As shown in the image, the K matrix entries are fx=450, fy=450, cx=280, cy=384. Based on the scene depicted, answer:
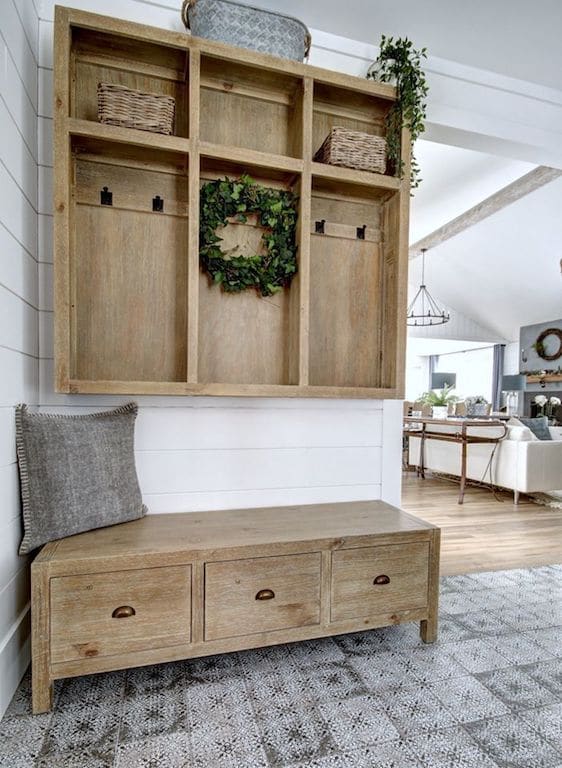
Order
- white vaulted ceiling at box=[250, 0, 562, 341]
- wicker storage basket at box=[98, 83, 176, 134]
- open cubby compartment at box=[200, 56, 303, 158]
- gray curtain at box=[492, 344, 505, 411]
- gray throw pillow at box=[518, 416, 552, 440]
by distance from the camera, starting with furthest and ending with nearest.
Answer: gray curtain at box=[492, 344, 505, 411] → gray throw pillow at box=[518, 416, 552, 440] → white vaulted ceiling at box=[250, 0, 562, 341] → open cubby compartment at box=[200, 56, 303, 158] → wicker storage basket at box=[98, 83, 176, 134]

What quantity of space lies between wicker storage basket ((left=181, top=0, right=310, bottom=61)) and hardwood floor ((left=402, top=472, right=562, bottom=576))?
2932 mm

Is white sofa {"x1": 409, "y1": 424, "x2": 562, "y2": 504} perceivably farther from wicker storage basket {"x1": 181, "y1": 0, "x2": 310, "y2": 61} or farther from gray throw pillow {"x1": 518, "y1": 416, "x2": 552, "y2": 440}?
wicker storage basket {"x1": 181, "y1": 0, "x2": 310, "y2": 61}

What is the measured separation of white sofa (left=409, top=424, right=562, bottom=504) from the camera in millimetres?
4629

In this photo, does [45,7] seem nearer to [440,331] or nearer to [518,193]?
[518,193]

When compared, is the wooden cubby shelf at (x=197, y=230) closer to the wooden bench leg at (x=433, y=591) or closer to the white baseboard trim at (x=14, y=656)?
the wooden bench leg at (x=433, y=591)

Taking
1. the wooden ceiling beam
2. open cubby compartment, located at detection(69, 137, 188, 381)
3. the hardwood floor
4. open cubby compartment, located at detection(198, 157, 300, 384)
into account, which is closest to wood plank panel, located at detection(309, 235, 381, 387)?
open cubby compartment, located at detection(198, 157, 300, 384)

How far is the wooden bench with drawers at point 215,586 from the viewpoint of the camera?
1472 millimetres

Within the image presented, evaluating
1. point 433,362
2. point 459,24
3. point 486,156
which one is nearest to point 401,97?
point 459,24

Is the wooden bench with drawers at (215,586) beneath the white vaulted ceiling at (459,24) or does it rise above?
beneath

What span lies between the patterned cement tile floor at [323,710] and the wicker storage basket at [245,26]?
2557mm

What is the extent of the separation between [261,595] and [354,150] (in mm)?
1936

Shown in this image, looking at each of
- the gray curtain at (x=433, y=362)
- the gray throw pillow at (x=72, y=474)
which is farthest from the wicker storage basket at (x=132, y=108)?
the gray curtain at (x=433, y=362)

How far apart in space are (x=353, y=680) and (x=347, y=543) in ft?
1.57

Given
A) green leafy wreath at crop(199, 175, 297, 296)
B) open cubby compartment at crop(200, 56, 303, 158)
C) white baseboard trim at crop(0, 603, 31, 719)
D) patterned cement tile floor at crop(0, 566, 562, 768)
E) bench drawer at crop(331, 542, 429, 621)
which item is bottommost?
patterned cement tile floor at crop(0, 566, 562, 768)
